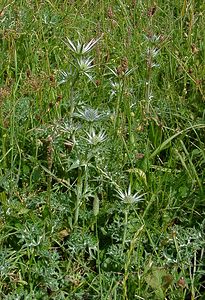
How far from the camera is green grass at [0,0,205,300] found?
2.07m

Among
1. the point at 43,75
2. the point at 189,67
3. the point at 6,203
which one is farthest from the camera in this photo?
the point at 189,67

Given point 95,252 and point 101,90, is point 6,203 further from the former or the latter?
point 101,90

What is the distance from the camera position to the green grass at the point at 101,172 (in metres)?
2.07

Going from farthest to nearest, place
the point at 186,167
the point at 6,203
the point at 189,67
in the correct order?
1. the point at 189,67
2. the point at 186,167
3. the point at 6,203

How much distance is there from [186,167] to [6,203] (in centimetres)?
65

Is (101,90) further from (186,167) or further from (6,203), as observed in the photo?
(6,203)

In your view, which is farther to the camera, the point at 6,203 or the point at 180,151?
the point at 180,151

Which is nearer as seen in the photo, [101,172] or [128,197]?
[128,197]

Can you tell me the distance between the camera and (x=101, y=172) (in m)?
2.29

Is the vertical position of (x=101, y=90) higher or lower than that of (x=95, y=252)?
higher

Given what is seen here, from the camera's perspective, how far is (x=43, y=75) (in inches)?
108

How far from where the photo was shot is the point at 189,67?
2.97 meters

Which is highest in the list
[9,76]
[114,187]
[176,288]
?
[9,76]

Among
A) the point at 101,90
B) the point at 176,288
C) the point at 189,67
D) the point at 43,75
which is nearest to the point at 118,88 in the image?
the point at 101,90
